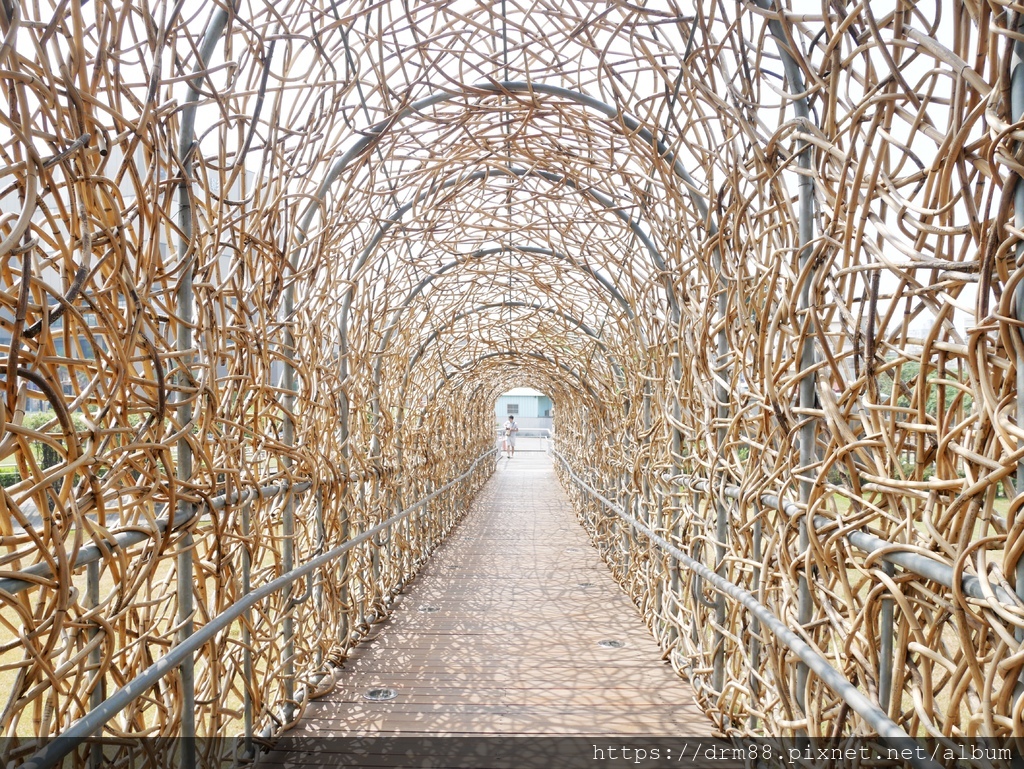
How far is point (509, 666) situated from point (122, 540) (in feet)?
8.14

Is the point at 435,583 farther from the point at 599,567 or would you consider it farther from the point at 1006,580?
the point at 1006,580

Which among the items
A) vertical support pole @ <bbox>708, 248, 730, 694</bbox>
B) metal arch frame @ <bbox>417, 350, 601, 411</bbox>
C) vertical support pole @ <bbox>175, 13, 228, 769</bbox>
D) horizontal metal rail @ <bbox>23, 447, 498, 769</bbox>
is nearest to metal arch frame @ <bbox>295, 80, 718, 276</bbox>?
vertical support pole @ <bbox>708, 248, 730, 694</bbox>

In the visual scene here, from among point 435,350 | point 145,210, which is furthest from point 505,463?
point 145,210

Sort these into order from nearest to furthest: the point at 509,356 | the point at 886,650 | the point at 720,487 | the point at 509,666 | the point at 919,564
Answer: the point at 919,564, the point at 886,650, the point at 720,487, the point at 509,666, the point at 509,356

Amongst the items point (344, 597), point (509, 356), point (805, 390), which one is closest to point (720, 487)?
point (805, 390)

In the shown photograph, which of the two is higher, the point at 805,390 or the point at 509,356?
the point at 509,356

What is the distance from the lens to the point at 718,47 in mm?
1708

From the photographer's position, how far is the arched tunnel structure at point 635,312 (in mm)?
993

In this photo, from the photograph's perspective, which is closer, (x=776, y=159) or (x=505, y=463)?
(x=776, y=159)

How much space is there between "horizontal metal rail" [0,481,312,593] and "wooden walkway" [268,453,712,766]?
113cm

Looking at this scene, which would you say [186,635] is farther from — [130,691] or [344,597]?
[344,597]

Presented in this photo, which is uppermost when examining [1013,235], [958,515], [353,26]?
[353,26]

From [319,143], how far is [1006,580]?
234cm

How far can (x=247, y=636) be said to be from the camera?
206 centimetres
